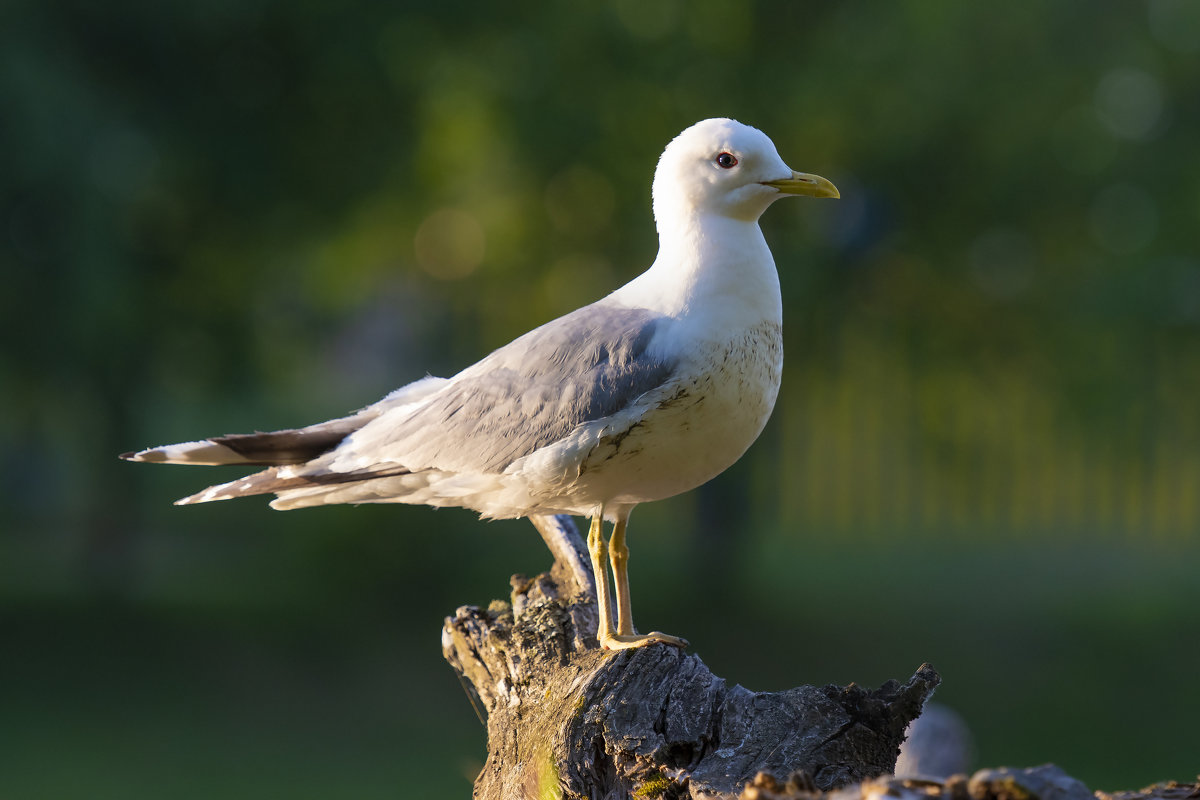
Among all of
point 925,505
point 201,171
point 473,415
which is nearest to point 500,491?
point 473,415

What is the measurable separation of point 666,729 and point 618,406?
3.08 feet

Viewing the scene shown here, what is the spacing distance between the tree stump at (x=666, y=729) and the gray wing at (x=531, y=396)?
0.74 m

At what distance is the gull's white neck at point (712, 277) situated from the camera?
371 centimetres

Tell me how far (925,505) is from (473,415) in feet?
39.8

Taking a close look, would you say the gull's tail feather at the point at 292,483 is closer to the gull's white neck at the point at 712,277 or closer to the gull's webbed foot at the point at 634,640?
the gull's webbed foot at the point at 634,640

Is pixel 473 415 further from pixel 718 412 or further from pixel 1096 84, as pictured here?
pixel 1096 84

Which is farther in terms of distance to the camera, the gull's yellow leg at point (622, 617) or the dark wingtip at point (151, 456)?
the dark wingtip at point (151, 456)

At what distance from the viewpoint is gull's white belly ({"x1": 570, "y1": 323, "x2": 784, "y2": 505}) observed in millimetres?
3527

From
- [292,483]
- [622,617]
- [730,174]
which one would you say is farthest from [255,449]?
[730,174]

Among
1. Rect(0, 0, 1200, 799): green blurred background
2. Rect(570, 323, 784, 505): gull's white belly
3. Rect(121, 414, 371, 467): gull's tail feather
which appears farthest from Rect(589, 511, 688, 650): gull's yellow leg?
Rect(0, 0, 1200, 799): green blurred background

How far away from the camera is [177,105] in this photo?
12.0 m

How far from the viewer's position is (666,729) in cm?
344

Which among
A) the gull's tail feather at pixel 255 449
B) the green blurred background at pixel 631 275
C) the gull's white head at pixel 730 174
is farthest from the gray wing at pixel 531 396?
the green blurred background at pixel 631 275

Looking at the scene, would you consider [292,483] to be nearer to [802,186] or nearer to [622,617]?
[622,617]
